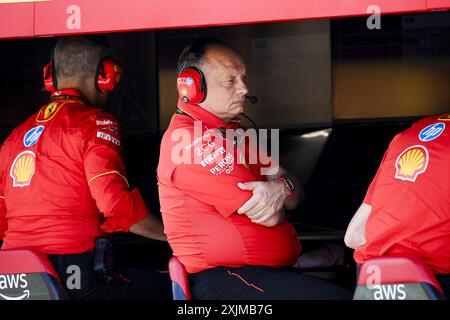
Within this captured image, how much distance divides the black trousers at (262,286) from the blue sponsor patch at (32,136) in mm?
912

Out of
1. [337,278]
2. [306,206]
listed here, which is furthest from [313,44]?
[337,278]

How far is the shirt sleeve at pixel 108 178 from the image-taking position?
297 centimetres

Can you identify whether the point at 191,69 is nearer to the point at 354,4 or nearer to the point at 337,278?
the point at 354,4

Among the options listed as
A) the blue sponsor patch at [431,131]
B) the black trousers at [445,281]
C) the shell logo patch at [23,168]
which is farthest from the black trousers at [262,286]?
the shell logo patch at [23,168]

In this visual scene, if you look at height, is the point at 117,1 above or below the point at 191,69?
above

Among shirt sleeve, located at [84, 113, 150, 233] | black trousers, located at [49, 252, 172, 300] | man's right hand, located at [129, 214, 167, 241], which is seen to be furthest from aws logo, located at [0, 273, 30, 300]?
man's right hand, located at [129, 214, 167, 241]

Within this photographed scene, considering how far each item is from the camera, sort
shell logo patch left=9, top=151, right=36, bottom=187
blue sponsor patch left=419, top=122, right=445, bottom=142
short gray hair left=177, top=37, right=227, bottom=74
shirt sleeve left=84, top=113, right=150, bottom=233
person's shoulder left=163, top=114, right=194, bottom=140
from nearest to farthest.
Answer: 1. blue sponsor patch left=419, top=122, right=445, bottom=142
2. person's shoulder left=163, top=114, right=194, bottom=140
3. short gray hair left=177, top=37, right=227, bottom=74
4. shirt sleeve left=84, top=113, right=150, bottom=233
5. shell logo patch left=9, top=151, right=36, bottom=187

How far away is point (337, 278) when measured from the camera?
3.40m

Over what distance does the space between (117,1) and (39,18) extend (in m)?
0.30

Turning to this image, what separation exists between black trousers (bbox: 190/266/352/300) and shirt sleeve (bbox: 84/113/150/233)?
0.49 meters

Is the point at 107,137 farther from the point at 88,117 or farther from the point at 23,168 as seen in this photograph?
the point at 23,168

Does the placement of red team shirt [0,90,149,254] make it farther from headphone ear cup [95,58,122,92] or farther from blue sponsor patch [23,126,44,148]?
headphone ear cup [95,58,122,92]

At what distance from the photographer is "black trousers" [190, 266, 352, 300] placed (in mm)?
2643

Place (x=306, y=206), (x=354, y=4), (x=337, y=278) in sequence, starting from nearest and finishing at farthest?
1. (x=354, y=4)
2. (x=337, y=278)
3. (x=306, y=206)
